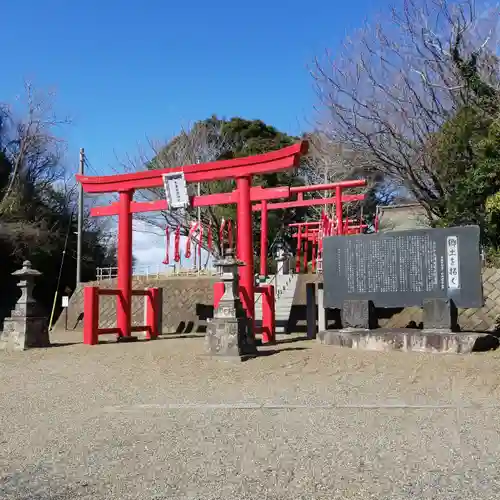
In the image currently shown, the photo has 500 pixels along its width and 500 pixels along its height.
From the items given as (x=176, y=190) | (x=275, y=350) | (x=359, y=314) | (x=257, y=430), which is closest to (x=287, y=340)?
(x=275, y=350)

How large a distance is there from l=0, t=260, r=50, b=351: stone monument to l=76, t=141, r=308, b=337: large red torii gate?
2048mm

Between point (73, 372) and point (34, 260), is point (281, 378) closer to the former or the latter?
point (73, 372)

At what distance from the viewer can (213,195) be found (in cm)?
1454

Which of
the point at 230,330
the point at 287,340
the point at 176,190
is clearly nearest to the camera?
the point at 230,330

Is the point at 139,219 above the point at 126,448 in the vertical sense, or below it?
above

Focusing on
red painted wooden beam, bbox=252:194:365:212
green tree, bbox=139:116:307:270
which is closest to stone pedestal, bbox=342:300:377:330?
red painted wooden beam, bbox=252:194:365:212

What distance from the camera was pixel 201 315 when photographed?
18.5 meters

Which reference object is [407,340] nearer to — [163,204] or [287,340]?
[287,340]

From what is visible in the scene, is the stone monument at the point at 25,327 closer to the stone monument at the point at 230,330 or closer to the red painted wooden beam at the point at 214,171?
the red painted wooden beam at the point at 214,171

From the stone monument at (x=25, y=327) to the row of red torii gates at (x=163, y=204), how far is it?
3.50 feet

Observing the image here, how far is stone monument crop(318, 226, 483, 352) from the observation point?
1061 cm

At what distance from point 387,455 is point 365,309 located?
7.27 metres

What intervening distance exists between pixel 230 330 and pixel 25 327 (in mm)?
5403

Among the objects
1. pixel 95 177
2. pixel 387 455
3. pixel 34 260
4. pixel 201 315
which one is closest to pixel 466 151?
pixel 201 315
